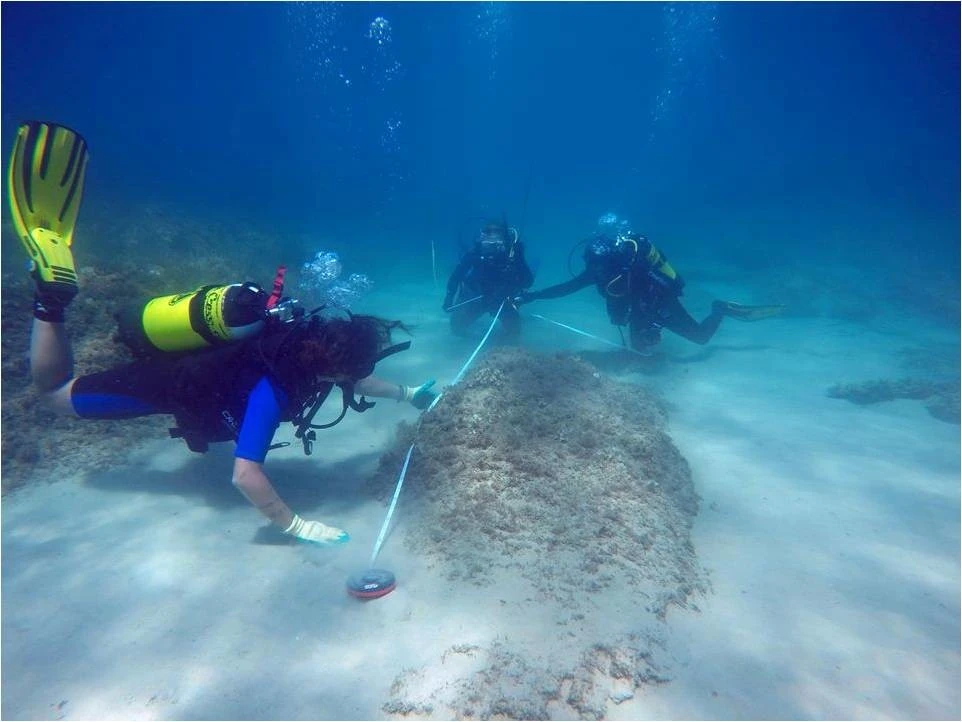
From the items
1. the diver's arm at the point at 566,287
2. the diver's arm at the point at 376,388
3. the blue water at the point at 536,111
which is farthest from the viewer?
the blue water at the point at 536,111

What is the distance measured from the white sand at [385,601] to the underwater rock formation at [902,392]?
6.68 feet

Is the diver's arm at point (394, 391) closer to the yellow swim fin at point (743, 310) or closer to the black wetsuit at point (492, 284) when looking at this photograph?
the black wetsuit at point (492, 284)

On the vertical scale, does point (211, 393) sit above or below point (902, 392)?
below

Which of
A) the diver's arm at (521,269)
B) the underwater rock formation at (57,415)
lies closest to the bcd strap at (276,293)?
the underwater rock formation at (57,415)

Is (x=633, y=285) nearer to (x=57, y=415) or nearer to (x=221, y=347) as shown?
(x=221, y=347)

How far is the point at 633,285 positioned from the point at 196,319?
7228mm

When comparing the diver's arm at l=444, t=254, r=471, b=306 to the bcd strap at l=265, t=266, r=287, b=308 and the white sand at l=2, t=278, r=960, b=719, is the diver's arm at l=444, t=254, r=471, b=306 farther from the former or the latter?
the bcd strap at l=265, t=266, r=287, b=308

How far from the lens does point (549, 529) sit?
3408 mm

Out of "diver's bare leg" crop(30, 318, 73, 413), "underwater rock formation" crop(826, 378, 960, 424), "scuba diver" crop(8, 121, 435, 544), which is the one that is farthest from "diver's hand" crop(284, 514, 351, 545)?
"underwater rock formation" crop(826, 378, 960, 424)

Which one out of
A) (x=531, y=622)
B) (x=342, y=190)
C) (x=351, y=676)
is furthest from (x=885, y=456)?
(x=342, y=190)

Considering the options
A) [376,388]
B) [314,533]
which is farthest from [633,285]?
[314,533]

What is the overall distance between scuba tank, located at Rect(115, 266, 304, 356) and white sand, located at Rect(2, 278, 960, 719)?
5.10ft

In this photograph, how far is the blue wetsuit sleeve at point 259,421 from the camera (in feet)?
11.5

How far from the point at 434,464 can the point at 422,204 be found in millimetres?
75725
